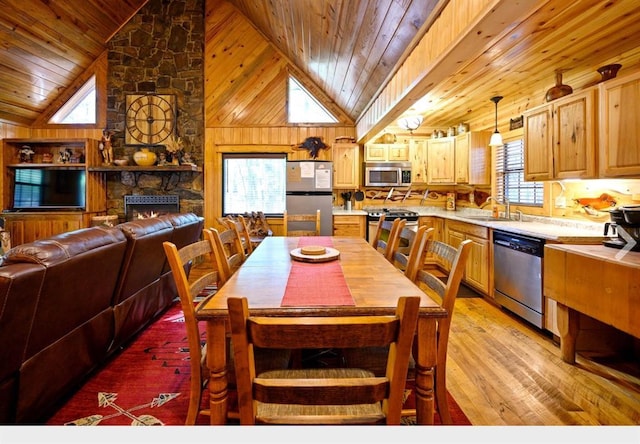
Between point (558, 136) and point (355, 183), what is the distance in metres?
2.99

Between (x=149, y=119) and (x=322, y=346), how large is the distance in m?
6.13

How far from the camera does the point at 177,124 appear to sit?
5844 mm

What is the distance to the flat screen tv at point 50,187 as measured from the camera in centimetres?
562

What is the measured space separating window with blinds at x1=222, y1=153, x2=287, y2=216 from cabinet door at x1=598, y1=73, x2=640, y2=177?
435 cm

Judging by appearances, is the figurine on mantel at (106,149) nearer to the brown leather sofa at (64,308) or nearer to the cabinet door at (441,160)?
the brown leather sofa at (64,308)

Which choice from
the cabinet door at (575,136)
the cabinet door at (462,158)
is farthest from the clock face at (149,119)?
the cabinet door at (575,136)

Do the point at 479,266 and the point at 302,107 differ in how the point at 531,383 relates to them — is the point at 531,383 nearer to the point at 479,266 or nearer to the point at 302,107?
the point at 479,266

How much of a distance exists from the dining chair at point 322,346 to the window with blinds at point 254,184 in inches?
204

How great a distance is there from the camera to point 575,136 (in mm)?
2799

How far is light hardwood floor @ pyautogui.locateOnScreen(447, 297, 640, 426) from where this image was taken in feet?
6.04

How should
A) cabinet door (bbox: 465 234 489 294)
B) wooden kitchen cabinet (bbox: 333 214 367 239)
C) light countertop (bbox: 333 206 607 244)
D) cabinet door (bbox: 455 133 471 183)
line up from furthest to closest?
wooden kitchen cabinet (bbox: 333 214 367 239) → cabinet door (bbox: 455 133 471 183) → cabinet door (bbox: 465 234 489 294) → light countertop (bbox: 333 206 607 244)

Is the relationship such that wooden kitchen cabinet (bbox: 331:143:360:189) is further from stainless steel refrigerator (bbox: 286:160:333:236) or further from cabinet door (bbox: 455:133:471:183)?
cabinet door (bbox: 455:133:471:183)

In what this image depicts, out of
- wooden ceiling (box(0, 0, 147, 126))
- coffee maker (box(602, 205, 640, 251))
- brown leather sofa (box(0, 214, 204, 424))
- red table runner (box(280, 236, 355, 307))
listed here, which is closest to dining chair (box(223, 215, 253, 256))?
brown leather sofa (box(0, 214, 204, 424))
